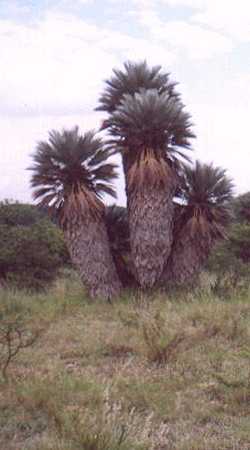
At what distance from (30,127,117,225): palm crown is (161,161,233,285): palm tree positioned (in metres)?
1.47

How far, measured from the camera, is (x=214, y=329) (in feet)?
31.8

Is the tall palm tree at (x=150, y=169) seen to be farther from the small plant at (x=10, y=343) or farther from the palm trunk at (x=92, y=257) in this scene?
the small plant at (x=10, y=343)

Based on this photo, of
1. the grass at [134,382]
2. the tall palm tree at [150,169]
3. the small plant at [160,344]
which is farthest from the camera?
the tall palm tree at [150,169]

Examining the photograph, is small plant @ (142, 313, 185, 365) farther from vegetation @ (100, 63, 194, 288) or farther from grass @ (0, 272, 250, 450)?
vegetation @ (100, 63, 194, 288)

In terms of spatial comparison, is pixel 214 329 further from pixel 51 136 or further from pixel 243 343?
pixel 51 136

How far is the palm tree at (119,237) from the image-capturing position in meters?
14.5

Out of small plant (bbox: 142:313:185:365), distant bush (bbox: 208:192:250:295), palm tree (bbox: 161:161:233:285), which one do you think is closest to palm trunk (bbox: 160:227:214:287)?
palm tree (bbox: 161:161:233:285)

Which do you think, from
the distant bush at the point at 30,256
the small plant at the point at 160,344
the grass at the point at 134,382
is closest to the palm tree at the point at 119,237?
the grass at the point at 134,382

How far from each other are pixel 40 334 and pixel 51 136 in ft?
16.1

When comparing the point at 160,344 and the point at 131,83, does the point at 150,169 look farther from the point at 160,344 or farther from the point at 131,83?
the point at 160,344

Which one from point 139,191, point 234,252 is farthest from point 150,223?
point 234,252

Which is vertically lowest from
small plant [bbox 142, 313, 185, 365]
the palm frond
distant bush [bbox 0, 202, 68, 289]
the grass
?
the grass

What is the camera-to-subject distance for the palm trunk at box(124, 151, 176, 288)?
44.3 ft

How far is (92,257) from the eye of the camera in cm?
1371
